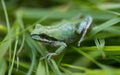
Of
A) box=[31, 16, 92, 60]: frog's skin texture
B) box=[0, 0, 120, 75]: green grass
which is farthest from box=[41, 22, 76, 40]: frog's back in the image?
box=[0, 0, 120, 75]: green grass

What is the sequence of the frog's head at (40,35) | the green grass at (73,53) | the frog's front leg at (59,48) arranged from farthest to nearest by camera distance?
the frog's head at (40,35) → the frog's front leg at (59,48) → the green grass at (73,53)

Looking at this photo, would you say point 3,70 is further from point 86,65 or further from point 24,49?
point 86,65

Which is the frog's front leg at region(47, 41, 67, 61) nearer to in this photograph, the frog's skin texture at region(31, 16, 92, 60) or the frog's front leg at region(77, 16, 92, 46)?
the frog's skin texture at region(31, 16, 92, 60)

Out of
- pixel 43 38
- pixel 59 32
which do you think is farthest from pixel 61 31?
pixel 43 38

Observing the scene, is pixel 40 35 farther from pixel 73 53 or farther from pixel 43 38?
pixel 73 53

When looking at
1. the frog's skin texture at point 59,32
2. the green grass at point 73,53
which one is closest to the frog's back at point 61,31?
the frog's skin texture at point 59,32

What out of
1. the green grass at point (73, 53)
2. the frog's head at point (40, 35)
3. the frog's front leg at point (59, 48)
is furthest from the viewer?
the frog's head at point (40, 35)

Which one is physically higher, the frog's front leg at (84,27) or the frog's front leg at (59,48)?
the frog's front leg at (84,27)

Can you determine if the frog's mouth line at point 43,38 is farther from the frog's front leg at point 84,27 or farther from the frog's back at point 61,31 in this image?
the frog's front leg at point 84,27
